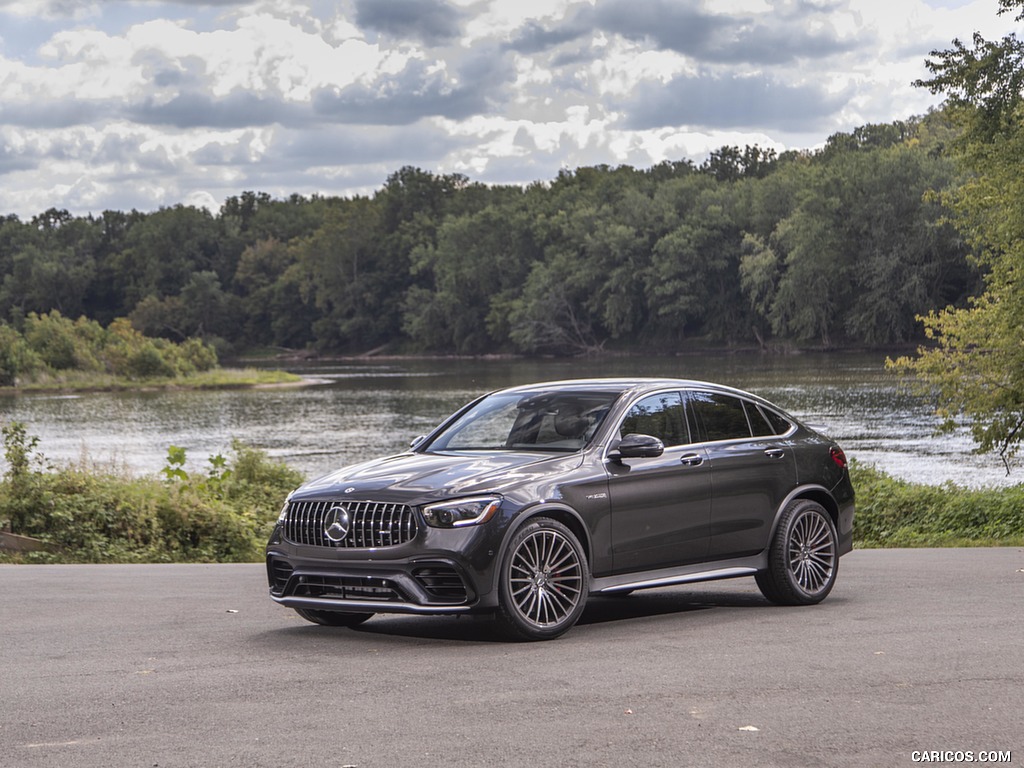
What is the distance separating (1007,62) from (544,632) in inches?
794

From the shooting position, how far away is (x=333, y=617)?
9719mm

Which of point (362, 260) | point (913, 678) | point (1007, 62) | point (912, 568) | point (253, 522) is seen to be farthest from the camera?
point (362, 260)

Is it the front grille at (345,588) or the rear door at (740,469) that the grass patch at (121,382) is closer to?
the rear door at (740,469)

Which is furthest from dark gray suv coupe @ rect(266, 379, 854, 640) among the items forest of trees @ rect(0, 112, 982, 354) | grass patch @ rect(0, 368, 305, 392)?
grass patch @ rect(0, 368, 305, 392)

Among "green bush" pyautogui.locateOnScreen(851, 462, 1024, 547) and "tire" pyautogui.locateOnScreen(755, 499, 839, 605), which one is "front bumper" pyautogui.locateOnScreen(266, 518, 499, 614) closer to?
"tire" pyautogui.locateOnScreen(755, 499, 839, 605)

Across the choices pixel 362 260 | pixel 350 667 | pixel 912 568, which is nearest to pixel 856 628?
pixel 350 667

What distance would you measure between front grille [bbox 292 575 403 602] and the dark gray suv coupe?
0.01 m

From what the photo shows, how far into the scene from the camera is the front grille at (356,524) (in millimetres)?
8727

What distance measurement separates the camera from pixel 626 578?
31.4 feet

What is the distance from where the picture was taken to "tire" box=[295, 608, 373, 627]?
31.9ft

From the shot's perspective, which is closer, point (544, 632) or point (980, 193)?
point (544, 632)

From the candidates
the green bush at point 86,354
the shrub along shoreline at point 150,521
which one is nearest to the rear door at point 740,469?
the shrub along shoreline at point 150,521

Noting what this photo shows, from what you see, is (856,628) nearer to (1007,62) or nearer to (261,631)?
(261,631)

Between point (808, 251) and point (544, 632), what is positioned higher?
point (808, 251)
